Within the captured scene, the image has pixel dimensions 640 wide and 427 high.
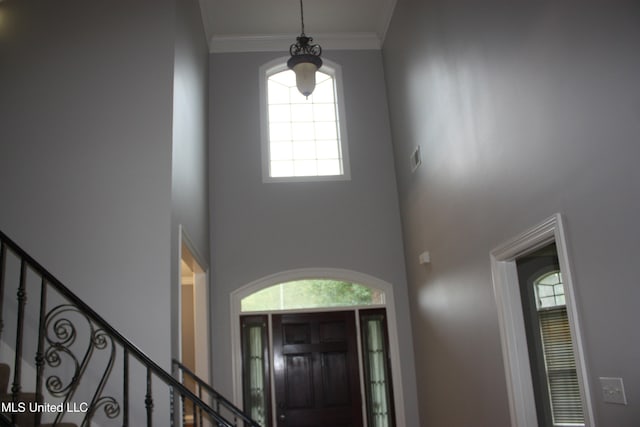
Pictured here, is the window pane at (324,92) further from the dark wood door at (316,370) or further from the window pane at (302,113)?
the dark wood door at (316,370)

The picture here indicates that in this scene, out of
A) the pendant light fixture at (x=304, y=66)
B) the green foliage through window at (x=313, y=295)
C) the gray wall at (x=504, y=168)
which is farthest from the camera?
the green foliage through window at (x=313, y=295)

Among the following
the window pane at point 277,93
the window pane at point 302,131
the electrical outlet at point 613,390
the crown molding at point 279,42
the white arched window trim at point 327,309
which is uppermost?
the crown molding at point 279,42

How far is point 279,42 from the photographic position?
779cm

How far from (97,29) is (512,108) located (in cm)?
326

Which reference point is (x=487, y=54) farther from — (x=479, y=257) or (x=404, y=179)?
(x=404, y=179)

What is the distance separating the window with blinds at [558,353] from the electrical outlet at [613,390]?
205cm

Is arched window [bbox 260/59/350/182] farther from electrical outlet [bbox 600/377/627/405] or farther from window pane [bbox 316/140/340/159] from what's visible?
electrical outlet [bbox 600/377/627/405]

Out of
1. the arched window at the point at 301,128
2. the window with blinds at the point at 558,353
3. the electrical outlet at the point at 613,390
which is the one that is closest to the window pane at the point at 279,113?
the arched window at the point at 301,128

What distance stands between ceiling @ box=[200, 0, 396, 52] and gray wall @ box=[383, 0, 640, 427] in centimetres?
54

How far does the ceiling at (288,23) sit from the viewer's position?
718 cm

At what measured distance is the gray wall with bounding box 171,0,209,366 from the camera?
453 centimetres

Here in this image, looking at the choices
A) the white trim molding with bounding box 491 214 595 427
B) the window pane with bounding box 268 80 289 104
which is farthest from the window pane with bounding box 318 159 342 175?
the white trim molding with bounding box 491 214 595 427

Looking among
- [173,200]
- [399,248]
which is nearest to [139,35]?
[173,200]

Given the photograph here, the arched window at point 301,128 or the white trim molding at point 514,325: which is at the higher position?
the arched window at point 301,128
